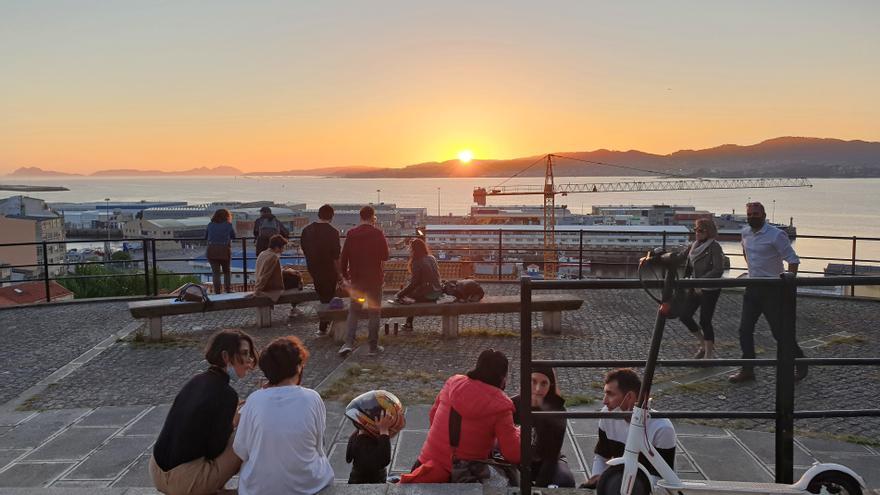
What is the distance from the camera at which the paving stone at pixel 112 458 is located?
4.67 meters

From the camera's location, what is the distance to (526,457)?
3.51m

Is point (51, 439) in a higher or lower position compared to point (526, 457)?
lower

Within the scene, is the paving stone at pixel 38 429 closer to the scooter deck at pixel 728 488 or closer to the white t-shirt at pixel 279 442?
the white t-shirt at pixel 279 442

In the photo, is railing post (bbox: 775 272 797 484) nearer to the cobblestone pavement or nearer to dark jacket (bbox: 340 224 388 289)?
dark jacket (bbox: 340 224 388 289)

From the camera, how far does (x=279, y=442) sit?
3.34 meters

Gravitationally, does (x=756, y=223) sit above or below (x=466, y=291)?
above

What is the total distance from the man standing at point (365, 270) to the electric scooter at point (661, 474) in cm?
509

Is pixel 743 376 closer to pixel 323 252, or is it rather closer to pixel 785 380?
pixel 785 380

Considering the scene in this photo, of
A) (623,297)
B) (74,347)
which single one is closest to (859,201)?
(623,297)

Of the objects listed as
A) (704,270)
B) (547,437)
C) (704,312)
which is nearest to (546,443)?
(547,437)

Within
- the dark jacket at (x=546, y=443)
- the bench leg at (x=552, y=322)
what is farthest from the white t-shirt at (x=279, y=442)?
the bench leg at (x=552, y=322)

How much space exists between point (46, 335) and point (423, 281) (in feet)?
17.6

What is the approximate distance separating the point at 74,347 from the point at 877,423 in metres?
8.87

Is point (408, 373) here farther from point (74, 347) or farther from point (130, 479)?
point (74, 347)
